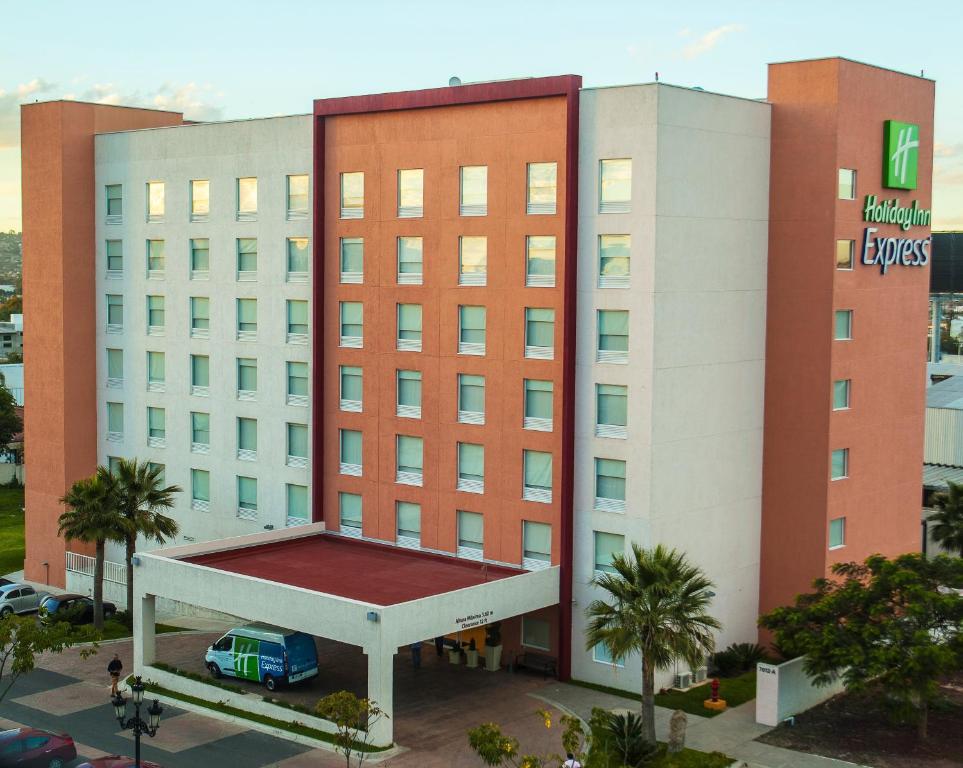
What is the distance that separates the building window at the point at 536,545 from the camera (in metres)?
45.8

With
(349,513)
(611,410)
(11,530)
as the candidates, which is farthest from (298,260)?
(11,530)

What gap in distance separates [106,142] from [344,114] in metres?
15.0

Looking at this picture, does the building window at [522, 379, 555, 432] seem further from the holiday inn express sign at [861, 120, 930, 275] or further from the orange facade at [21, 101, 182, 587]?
the orange facade at [21, 101, 182, 587]

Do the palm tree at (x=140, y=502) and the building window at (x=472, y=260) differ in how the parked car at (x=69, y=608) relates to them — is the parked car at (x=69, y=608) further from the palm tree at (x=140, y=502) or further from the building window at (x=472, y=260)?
the building window at (x=472, y=260)

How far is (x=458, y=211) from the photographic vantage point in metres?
46.8

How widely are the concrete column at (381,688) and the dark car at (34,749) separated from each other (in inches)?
346

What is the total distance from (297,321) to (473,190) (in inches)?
410

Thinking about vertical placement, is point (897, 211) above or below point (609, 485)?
above

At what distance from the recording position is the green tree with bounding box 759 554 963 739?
37531mm

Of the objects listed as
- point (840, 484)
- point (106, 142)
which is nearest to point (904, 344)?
point (840, 484)

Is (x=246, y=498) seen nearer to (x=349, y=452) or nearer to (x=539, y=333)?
(x=349, y=452)

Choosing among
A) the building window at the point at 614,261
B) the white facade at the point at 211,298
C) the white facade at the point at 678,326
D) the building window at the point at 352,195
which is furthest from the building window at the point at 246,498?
the building window at the point at 614,261

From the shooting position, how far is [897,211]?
48.7 metres

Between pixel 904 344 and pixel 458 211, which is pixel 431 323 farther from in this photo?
pixel 904 344
